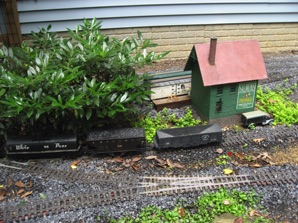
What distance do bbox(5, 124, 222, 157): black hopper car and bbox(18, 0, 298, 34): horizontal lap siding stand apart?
3.73m

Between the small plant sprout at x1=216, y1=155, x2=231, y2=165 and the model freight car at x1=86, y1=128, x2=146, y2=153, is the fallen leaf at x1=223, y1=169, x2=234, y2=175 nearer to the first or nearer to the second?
the small plant sprout at x1=216, y1=155, x2=231, y2=165

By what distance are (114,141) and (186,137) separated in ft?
3.98

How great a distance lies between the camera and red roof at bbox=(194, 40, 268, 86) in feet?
17.6

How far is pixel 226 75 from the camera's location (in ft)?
17.8

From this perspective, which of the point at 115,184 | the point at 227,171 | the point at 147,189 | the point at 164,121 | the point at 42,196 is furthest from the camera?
the point at 164,121

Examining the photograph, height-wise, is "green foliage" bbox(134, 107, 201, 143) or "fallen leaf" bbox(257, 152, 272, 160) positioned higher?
"green foliage" bbox(134, 107, 201, 143)

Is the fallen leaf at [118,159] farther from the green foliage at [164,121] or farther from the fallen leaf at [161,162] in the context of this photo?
the green foliage at [164,121]

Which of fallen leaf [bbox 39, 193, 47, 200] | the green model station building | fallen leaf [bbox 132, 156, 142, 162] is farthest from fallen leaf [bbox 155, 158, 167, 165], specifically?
fallen leaf [bbox 39, 193, 47, 200]

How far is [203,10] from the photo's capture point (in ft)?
27.2

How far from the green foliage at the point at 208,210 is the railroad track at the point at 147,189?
21cm

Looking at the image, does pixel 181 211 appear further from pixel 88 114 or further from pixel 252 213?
pixel 88 114

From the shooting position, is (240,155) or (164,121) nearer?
(240,155)

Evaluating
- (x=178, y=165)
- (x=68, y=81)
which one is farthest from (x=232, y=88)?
(x=68, y=81)

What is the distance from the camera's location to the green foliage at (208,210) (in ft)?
12.9
